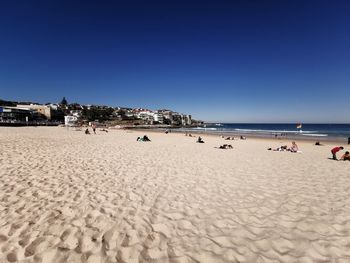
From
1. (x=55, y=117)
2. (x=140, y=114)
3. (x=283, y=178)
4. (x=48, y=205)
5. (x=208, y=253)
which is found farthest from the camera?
(x=140, y=114)

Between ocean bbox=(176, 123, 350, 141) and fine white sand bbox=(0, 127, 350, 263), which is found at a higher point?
fine white sand bbox=(0, 127, 350, 263)

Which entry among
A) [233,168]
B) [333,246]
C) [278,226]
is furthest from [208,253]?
[233,168]

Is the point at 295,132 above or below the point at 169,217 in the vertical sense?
below

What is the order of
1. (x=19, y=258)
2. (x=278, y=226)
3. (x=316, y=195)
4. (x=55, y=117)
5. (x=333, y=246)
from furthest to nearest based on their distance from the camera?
(x=55, y=117), (x=316, y=195), (x=278, y=226), (x=333, y=246), (x=19, y=258)

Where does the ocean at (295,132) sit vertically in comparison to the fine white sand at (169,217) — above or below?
below

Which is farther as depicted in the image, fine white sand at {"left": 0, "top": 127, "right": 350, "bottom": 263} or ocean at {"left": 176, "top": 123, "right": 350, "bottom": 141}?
ocean at {"left": 176, "top": 123, "right": 350, "bottom": 141}

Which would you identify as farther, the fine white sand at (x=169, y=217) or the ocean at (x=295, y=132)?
the ocean at (x=295, y=132)

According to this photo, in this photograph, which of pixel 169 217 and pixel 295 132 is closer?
pixel 169 217

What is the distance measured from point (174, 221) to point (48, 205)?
2.82m

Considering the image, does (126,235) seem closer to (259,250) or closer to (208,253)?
(208,253)

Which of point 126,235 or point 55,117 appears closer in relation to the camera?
point 126,235

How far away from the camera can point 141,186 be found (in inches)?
263

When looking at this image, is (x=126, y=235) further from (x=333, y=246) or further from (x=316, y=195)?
(x=316, y=195)

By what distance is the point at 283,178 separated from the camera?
8.17m
